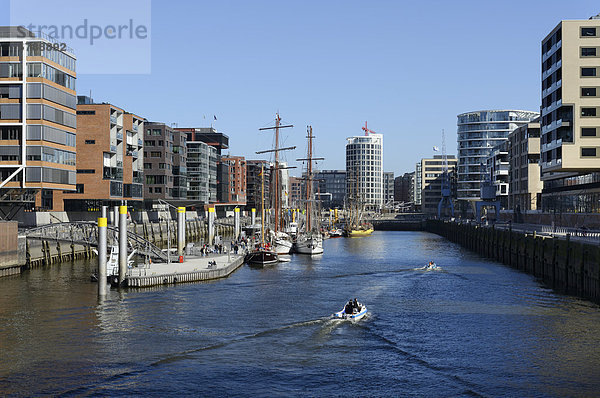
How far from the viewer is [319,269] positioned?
319 ft

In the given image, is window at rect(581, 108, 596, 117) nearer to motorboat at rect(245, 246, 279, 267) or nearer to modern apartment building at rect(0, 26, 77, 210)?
motorboat at rect(245, 246, 279, 267)

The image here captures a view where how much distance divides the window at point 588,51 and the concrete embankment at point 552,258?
106 feet

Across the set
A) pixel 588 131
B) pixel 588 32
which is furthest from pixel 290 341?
pixel 588 32

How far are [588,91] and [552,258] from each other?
39936mm

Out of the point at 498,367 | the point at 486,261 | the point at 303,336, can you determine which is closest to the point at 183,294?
the point at 303,336

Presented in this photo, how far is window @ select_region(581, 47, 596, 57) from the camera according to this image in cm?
10594

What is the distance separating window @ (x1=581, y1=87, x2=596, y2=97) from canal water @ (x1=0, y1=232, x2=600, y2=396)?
46.4 m

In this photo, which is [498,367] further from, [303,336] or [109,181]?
[109,181]

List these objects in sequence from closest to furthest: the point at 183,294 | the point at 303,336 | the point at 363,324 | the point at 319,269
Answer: the point at 303,336 → the point at 363,324 → the point at 183,294 → the point at 319,269

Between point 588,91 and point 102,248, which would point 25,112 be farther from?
point 588,91

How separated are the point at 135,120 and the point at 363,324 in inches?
4721

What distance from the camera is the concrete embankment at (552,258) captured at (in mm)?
65812

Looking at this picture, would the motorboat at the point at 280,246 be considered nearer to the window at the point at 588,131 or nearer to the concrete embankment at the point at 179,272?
the concrete embankment at the point at 179,272

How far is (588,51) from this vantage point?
10619cm
